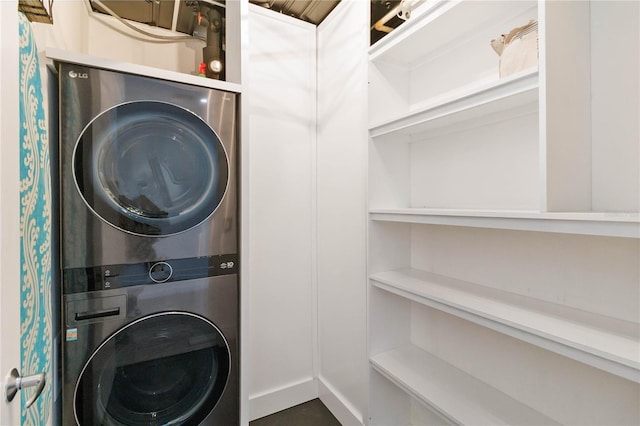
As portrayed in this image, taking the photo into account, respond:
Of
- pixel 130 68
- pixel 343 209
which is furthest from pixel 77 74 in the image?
pixel 343 209

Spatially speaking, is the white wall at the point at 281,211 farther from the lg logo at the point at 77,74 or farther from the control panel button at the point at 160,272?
the lg logo at the point at 77,74

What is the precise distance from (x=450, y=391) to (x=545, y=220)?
91cm

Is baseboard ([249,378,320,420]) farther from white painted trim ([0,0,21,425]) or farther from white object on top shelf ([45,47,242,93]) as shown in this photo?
white object on top shelf ([45,47,242,93])

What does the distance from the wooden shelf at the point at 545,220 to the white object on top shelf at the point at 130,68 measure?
1004mm

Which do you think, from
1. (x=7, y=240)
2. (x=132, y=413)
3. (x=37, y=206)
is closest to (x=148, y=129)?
(x=37, y=206)

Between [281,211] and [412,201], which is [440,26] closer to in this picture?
[412,201]

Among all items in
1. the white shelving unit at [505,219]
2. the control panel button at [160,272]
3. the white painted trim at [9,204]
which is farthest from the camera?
the control panel button at [160,272]

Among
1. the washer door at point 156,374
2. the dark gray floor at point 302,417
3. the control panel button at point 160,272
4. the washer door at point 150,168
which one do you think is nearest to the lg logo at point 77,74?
the washer door at point 150,168

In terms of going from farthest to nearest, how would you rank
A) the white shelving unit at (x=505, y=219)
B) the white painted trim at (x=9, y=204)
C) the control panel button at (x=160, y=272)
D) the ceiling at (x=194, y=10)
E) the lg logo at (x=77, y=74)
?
the ceiling at (x=194, y=10) → the control panel button at (x=160, y=272) → the lg logo at (x=77, y=74) → the white shelving unit at (x=505, y=219) → the white painted trim at (x=9, y=204)

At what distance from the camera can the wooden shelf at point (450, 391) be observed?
46.4 inches

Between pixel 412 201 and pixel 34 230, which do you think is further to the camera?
pixel 412 201

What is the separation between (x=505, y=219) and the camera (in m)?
1.01

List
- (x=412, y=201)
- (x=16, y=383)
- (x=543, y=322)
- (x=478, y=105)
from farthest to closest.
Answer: (x=412, y=201) < (x=478, y=105) < (x=543, y=322) < (x=16, y=383)

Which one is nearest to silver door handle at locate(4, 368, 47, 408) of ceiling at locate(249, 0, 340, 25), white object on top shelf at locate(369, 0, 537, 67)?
white object on top shelf at locate(369, 0, 537, 67)
